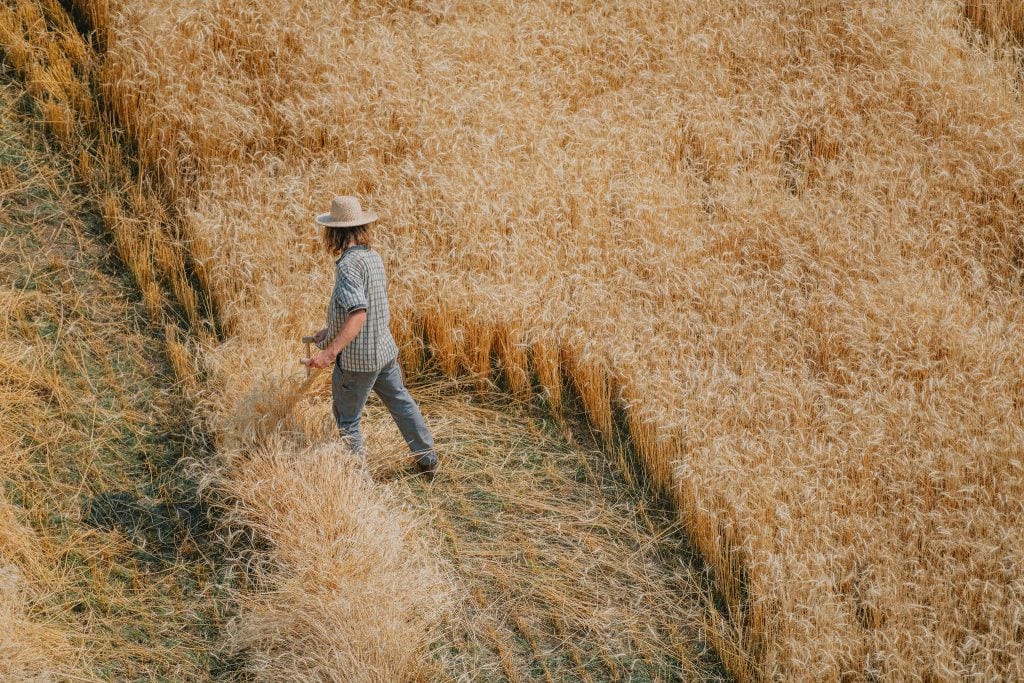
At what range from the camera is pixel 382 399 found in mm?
4738

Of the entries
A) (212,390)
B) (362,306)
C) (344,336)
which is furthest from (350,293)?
(212,390)

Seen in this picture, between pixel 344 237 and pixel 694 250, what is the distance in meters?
2.84

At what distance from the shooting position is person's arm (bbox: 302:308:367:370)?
421cm

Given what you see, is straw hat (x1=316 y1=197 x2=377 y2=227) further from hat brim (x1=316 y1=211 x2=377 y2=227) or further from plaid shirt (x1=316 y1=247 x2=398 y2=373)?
plaid shirt (x1=316 y1=247 x2=398 y2=373)

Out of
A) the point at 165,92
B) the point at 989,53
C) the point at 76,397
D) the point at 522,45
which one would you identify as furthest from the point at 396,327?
the point at 989,53

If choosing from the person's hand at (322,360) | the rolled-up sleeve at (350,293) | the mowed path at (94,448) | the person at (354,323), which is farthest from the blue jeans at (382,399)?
the mowed path at (94,448)

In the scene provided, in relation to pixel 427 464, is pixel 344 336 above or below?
above

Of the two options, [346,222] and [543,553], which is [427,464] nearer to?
[543,553]

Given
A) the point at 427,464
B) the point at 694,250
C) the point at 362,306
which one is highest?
the point at 362,306

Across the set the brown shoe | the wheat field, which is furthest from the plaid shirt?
the brown shoe

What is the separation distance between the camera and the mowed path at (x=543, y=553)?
14.0 ft

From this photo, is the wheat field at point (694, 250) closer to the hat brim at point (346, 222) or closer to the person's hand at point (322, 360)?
the person's hand at point (322, 360)

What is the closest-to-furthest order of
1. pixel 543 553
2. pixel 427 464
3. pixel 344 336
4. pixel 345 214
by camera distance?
1. pixel 344 336
2. pixel 345 214
3. pixel 543 553
4. pixel 427 464

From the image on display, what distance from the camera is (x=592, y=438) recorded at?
541 cm
